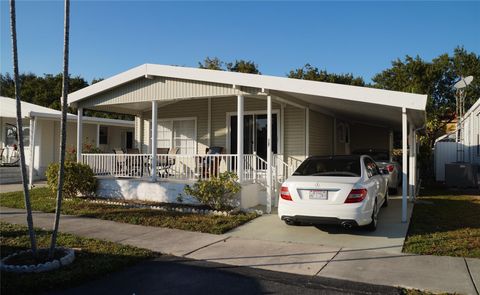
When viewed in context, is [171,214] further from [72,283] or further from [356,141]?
[356,141]

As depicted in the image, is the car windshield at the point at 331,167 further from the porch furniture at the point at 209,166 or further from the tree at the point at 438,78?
the tree at the point at 438,78

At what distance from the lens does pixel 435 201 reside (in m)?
12.1

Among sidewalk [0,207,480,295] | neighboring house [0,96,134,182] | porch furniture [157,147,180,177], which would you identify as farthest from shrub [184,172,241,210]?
neighboring house [0,96,134,182]

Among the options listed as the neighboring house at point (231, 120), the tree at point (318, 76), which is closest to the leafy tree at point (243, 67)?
the tree at point (318, 76)

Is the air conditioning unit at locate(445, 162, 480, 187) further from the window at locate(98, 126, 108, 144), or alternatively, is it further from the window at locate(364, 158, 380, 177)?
the window at locate(98, 126, 108, 144)

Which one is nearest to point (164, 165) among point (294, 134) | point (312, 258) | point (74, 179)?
point (74, 179)

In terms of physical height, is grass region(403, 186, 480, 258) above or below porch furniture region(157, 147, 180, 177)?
below

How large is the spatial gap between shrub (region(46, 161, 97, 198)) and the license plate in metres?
7.67

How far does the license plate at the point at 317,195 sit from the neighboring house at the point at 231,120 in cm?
223

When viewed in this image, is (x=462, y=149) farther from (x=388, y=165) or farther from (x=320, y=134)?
(x=320, y=134)

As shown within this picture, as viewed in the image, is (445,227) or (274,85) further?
(274,85)

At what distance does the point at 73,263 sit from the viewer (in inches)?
224

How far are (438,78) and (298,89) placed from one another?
2908 centimetres

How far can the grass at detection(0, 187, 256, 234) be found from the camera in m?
8.42
